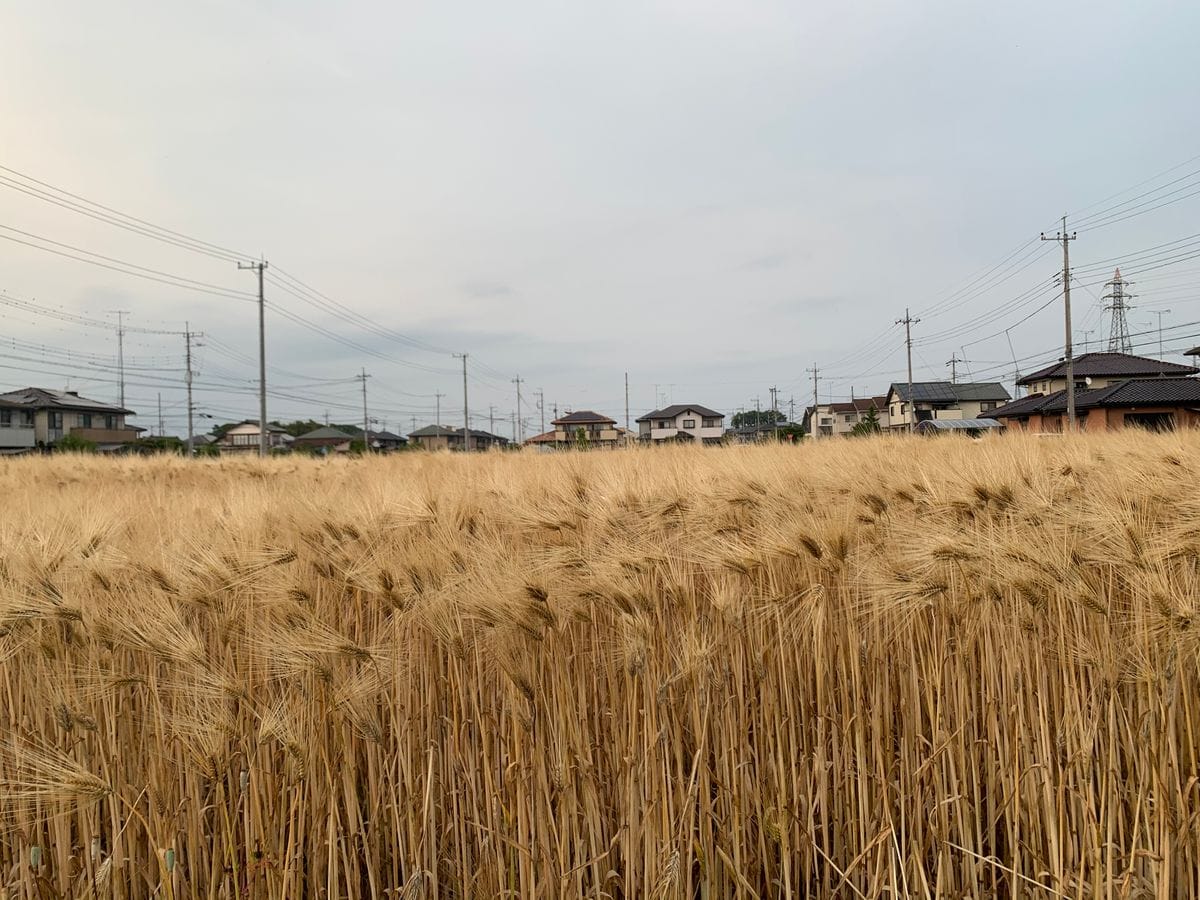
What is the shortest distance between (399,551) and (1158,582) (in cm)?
224

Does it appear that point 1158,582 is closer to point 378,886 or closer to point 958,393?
point 378,886

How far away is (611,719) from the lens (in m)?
2.02

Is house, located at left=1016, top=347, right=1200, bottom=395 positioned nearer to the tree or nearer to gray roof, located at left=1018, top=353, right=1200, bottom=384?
gray roof, located at left=1018, top=353, right=1200, bottom=384

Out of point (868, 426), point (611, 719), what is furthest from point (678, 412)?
point (611, 719)

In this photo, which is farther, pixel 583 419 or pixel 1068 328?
pixel 583 419

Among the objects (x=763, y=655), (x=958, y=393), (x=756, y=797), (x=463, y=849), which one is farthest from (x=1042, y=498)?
(x=958, y=393)

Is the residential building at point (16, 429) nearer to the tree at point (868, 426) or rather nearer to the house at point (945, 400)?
the tree at point (868, 426)

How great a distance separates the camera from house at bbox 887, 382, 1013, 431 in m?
63.8

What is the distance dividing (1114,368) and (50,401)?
7815cm

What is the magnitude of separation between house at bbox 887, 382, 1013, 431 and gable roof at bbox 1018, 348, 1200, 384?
14.4 metres

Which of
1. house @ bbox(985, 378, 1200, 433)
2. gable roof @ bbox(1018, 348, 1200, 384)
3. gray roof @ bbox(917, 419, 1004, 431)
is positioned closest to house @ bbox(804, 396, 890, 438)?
gray roof @ bbox(917, 419, 1004, 431)

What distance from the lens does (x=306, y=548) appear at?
247 cm

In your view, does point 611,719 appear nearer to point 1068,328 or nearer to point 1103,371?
point 1068,328

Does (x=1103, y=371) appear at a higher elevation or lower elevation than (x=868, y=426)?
higher
